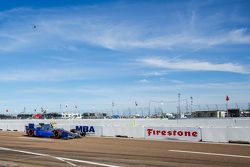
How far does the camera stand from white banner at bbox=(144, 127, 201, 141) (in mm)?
24375

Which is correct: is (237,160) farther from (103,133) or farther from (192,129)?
(103,133)

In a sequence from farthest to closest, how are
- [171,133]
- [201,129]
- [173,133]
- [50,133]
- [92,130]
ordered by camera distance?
[92,130] < [50,133] < [171,133] < [173,133] < [201,129]

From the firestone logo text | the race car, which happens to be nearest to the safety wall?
the firestone logo text

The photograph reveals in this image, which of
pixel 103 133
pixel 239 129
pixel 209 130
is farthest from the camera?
pixel 103 133

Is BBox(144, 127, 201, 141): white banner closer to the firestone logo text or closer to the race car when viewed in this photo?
the firestone logo text

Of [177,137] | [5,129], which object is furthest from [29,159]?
[5,129]

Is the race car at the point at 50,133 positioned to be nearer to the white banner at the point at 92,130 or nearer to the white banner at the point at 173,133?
the white banner at the point at 92,130

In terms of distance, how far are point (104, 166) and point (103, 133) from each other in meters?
18.7

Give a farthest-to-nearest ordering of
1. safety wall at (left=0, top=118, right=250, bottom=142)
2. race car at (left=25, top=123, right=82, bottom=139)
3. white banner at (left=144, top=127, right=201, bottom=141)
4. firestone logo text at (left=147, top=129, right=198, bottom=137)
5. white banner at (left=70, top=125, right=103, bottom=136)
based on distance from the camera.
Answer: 1. white banner at (left=70, top=125, right=103, bottom=136)
2. race car at (left=25, top=123, right=82, bottom=139)
3. firestone logo text at (left=147, top=129, right=198, bottom=137)
4. white banner at (left=144, top=127, right=201, bottom=141)
5. safety wall at (left=0, top=118, right=250, bottom=142)

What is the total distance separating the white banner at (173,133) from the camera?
24375mm

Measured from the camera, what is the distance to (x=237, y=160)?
1352cm

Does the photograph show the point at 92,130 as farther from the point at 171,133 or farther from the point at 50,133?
the point at 171,133

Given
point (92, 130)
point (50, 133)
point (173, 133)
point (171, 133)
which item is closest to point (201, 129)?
point (173, 133)

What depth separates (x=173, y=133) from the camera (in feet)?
83.3
